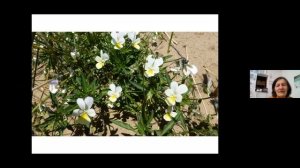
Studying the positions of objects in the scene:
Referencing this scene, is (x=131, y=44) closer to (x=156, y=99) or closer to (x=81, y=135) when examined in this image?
(x=156, y=99)

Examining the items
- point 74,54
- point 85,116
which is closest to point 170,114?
point 85,116

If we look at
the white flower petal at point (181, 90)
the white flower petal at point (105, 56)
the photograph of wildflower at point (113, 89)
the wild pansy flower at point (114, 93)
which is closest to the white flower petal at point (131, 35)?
the photograph of wildflower at point (113, 89)

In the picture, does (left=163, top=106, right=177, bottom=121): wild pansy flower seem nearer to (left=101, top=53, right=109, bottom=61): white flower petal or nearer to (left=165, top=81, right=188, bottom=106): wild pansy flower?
(left=165, top=81, right=188, bottom=106): wild pansy flower

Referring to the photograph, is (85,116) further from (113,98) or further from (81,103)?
(113,98)
